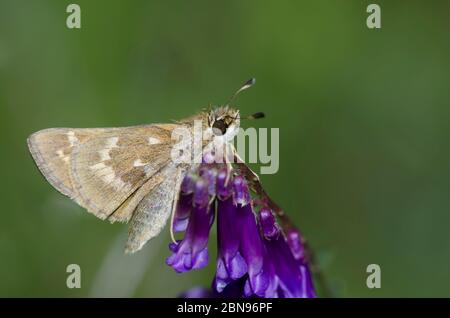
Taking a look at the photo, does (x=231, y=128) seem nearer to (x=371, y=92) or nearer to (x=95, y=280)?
(x=95, y=280)

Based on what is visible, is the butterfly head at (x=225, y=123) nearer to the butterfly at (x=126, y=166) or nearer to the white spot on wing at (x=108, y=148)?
the butterfly at (x=126, y=166)

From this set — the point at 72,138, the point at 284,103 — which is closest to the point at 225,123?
the point at 72,138

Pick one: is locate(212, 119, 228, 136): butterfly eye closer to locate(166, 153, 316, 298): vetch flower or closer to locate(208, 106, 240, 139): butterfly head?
locate(208, 106, 240, 139): butterfly head

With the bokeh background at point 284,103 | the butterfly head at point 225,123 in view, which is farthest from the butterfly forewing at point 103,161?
the bokeh background at point 284,103

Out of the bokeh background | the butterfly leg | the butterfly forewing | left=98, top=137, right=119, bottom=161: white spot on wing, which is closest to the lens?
the butterfly leg

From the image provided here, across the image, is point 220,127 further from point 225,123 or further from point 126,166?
point 126,166

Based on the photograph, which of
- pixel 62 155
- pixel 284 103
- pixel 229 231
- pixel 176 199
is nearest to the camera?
pixel 229 231

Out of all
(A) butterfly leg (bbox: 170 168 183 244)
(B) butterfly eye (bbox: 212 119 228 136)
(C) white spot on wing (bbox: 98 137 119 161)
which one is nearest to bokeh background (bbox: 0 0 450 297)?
(C) white spot on wing (bbox: 98 137 119 161)
